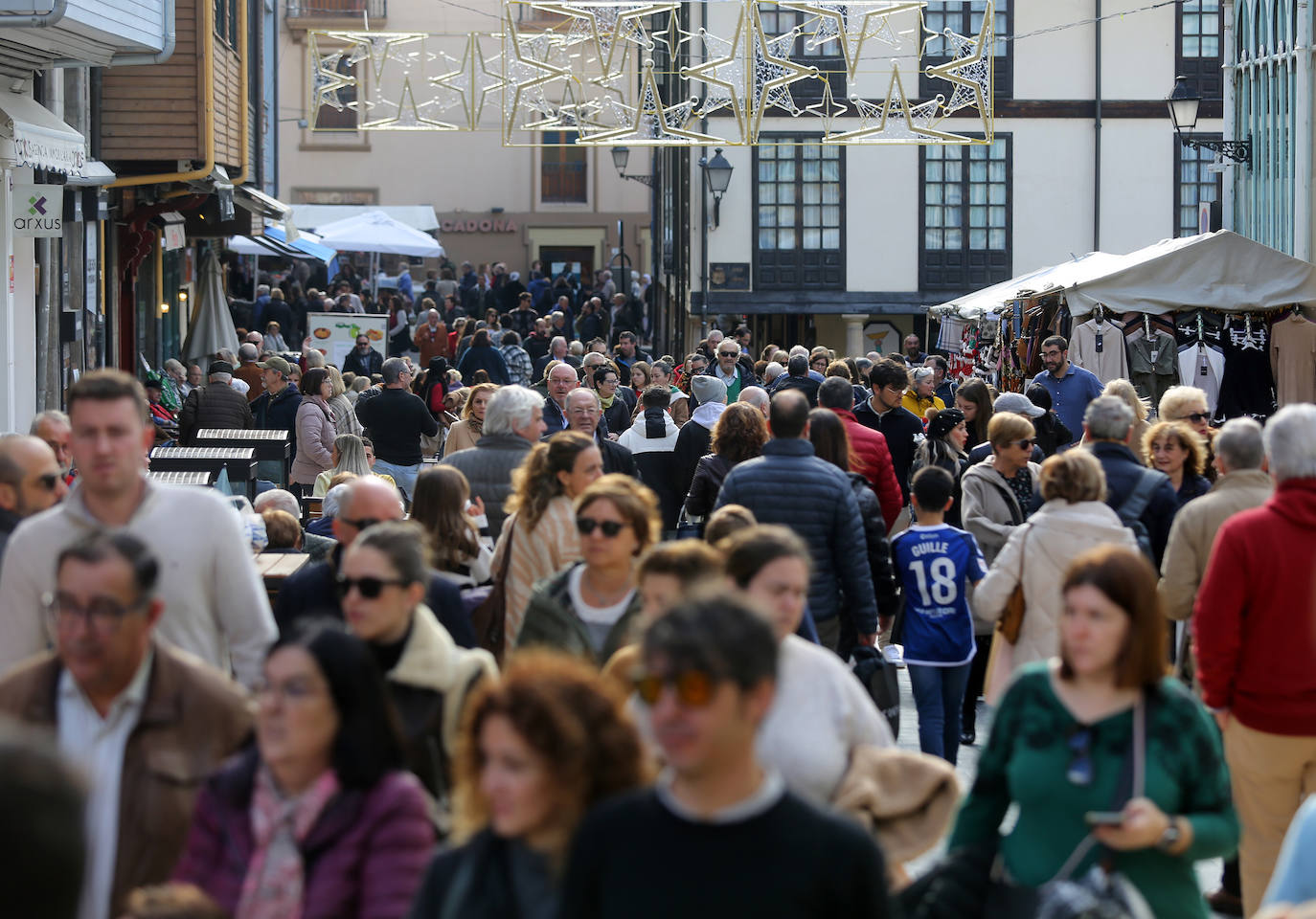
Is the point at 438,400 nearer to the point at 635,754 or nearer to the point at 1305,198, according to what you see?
the point at 1305,198

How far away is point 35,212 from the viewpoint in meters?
14.2

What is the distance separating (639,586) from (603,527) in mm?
799

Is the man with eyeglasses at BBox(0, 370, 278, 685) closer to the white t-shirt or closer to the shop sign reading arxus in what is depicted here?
the white t-shirt

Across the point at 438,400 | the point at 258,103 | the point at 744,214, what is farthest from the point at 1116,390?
the point at 744,214

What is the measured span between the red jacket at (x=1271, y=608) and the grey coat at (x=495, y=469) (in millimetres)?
3859

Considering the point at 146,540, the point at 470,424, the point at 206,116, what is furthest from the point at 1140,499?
the point at 206,116

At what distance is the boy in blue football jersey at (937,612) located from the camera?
833cm

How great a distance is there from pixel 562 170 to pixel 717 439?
139 ft

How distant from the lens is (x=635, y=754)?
135 inches

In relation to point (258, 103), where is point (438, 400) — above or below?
below

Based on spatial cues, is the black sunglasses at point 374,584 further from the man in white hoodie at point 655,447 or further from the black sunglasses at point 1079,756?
the man in white hoodie at point 655,447

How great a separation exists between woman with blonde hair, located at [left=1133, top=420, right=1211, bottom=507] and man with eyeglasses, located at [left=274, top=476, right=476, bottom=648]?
4.00m

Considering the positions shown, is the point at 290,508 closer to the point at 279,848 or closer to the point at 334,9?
the point at 279,848

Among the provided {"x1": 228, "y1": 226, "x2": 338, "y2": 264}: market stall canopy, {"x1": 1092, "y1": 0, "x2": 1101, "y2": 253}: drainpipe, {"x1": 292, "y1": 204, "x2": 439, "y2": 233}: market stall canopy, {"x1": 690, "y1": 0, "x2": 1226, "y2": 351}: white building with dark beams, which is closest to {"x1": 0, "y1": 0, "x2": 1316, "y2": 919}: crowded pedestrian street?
{"x1": 228, "y1": 226, "x2": 338, "y2": 264}: market stall canopy
